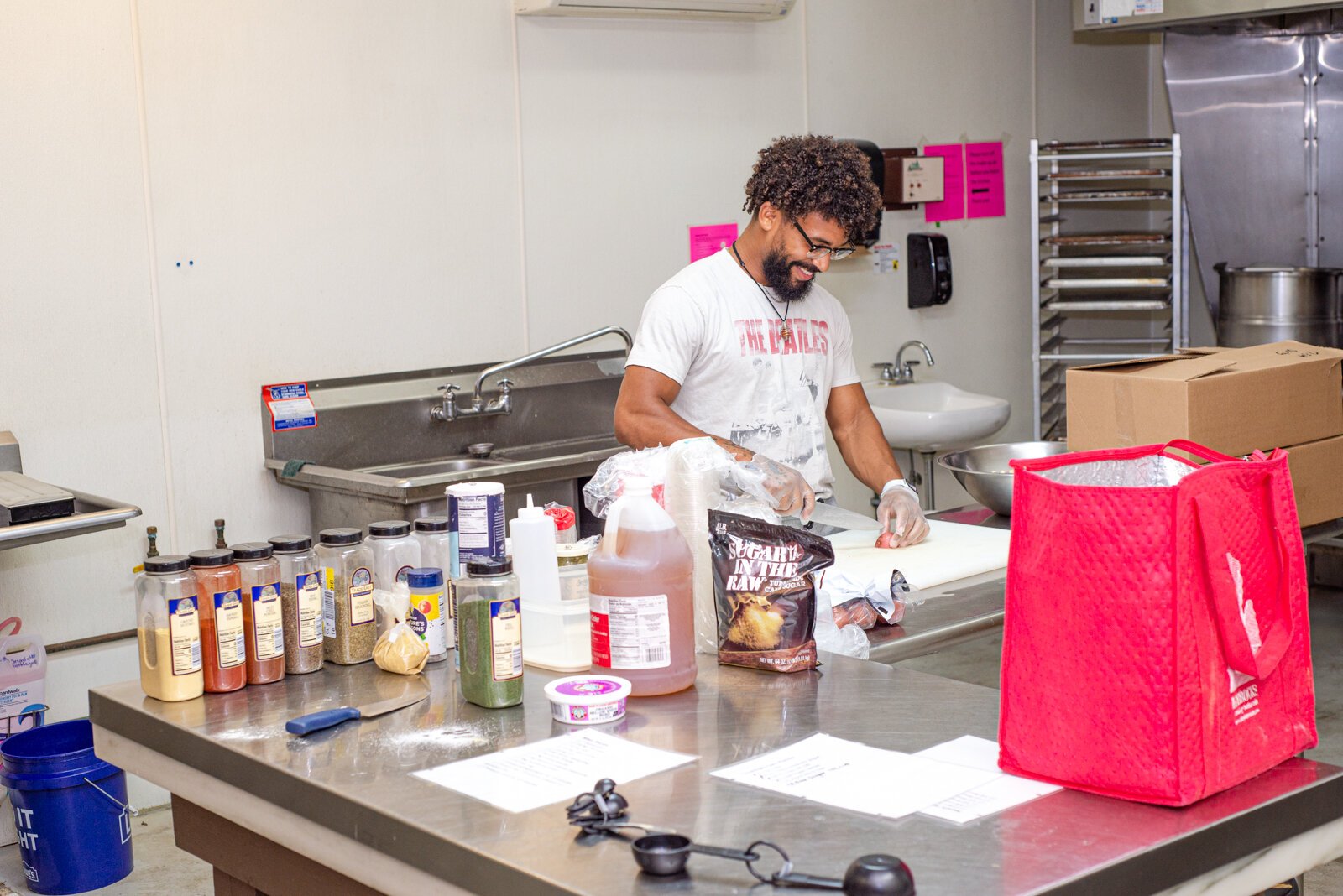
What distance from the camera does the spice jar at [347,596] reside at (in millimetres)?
2068

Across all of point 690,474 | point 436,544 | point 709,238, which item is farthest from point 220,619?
point 709,238

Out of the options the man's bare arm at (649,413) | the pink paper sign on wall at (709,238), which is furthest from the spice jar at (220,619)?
the pink paper sign on wall at (709,238)

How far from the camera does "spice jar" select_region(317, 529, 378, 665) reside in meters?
2.07

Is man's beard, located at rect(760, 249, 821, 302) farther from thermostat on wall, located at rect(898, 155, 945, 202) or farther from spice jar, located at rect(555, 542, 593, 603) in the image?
thermostat on wall, located at rect(898, 155, 945, 202)

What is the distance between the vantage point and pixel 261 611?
1974 mm

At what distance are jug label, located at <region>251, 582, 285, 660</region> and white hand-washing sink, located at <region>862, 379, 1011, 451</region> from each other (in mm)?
3193

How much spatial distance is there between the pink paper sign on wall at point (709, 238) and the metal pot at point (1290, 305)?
83.9 inches

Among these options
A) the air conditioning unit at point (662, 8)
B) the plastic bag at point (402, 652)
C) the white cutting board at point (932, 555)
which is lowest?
the white cutting board at point (932, 555)

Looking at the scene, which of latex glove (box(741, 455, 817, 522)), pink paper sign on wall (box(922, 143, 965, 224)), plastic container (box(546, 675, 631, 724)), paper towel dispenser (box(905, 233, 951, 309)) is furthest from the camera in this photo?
pink paper sign on wall (box(922, 143, 965, 224))

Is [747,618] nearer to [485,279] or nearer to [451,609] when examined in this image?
[451,609]

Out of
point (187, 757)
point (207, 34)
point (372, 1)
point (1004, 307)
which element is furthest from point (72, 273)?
point (1004, 307)

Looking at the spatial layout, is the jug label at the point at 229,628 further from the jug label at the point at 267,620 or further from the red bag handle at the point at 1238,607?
the red bag handle at the point at 1238,607

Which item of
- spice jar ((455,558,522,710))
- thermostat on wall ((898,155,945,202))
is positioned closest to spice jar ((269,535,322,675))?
spice jar ((455,558,522,710))

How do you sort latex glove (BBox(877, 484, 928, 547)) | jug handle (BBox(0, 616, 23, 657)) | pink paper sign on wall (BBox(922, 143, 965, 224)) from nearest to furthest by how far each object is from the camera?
latex glove (BBox(877, 484, 928, 547))
jug handle (BBox(0, 616, 23, 657))
pink paper sign on wall (BBox(922, 143, 965, 224))
